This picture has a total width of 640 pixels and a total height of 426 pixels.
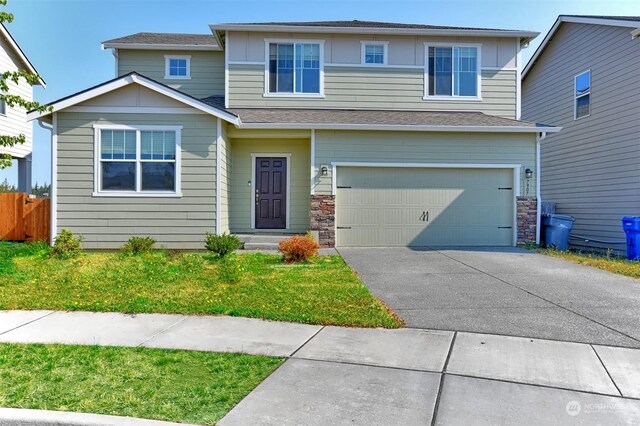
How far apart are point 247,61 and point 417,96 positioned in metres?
5.43

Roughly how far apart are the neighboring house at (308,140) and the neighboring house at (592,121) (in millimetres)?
2232

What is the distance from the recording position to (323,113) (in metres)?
13.0

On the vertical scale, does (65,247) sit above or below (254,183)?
below

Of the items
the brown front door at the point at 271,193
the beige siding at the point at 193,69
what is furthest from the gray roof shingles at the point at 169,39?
the brown front door at the point at 271,193

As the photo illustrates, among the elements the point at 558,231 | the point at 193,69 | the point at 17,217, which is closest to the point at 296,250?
the point at 558,231

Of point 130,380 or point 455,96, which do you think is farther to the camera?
point 455,96

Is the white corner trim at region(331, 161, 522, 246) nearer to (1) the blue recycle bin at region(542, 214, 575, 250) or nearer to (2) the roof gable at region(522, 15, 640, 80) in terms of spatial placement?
(1) the blue recycle bin at region(542, 214, 575, 250)

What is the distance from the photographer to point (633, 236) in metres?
10.7

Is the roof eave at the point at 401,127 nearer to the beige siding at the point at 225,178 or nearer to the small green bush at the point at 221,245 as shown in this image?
the beige siding at the point at 225,178

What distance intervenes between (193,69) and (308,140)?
5977 mm

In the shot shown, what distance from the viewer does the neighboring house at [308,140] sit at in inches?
425

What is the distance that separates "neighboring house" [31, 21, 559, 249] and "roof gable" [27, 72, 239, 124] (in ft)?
0.12

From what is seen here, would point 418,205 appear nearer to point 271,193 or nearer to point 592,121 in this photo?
point 271,193

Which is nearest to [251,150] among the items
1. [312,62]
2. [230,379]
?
[312,62]
